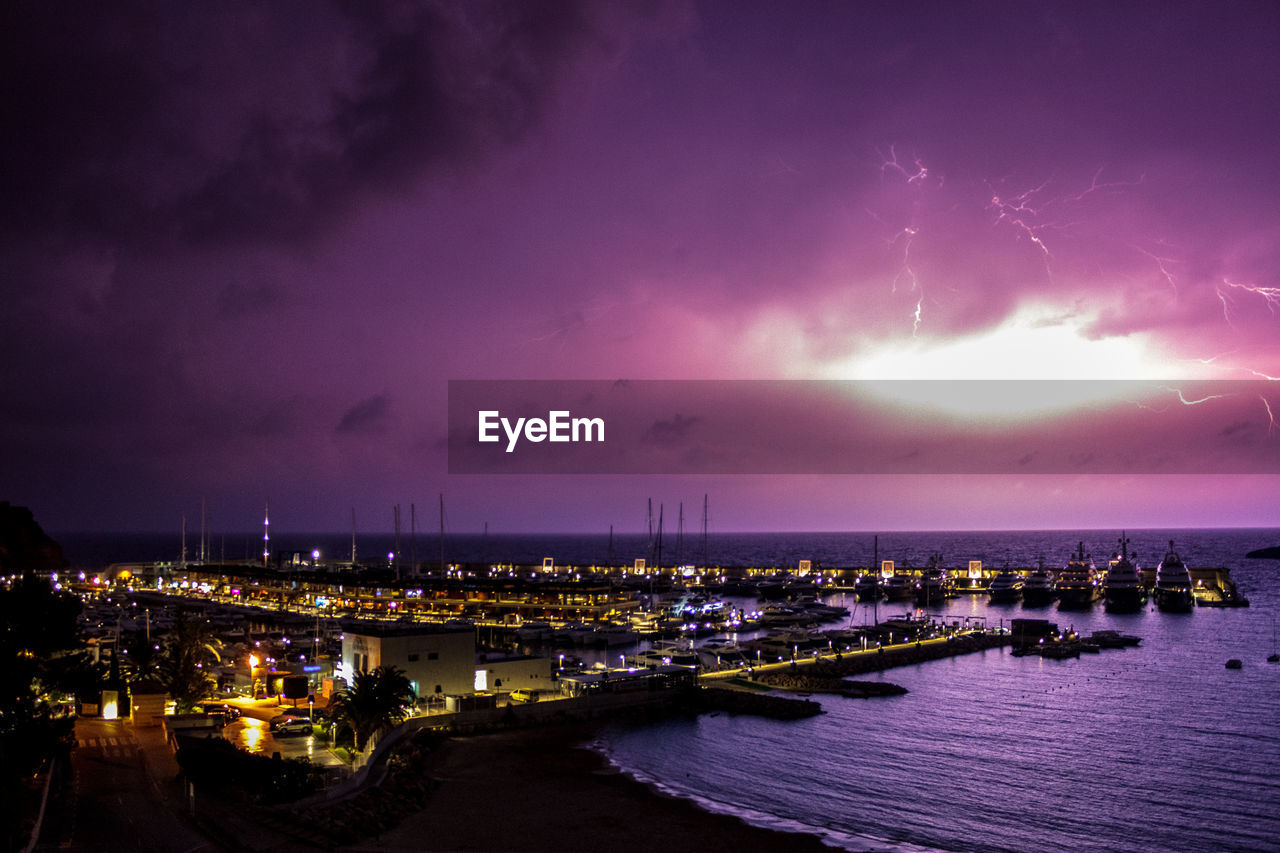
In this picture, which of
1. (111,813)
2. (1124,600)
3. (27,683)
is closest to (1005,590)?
(1124,600)

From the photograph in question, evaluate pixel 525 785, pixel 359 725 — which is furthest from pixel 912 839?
pixel 359 725

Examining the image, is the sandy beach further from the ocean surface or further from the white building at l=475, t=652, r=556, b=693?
the white building at l=475, t=652, r=556, b=693

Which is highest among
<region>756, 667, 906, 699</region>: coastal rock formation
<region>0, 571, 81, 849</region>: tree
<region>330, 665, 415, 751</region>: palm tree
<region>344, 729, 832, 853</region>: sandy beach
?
<region>0, 571, 81, 849</region>: tree

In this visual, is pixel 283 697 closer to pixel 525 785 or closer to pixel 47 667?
pixel 47 667

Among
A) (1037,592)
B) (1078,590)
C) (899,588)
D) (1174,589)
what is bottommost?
(1078,590)

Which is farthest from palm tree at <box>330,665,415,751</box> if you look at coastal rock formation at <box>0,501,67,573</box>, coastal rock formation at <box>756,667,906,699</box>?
coastal rock formation at <box>0,501,67,573</box>

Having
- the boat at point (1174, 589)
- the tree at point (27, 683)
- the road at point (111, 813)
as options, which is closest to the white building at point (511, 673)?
the road at point (111, 813)

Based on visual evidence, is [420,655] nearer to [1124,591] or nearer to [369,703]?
[369,703]
